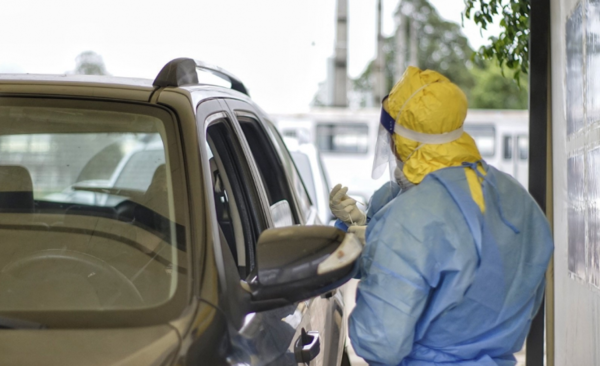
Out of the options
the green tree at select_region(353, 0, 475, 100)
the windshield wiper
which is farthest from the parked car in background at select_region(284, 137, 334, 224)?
the green tree at select_region(353, 0, 475, 100)

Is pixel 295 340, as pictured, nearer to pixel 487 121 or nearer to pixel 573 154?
pixel 573 154

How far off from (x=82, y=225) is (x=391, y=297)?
0.93m

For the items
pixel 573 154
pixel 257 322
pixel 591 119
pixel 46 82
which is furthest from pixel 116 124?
pixel 573 154

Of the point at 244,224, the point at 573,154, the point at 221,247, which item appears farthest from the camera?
the point at 573,154

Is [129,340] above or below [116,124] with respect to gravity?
below

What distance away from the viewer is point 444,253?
248 centimetres

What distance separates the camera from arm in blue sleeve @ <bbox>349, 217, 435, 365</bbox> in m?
A: 2.45

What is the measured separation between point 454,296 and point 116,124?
116 cm

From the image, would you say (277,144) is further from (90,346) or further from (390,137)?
(90,346)

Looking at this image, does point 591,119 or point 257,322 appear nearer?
point 257,322

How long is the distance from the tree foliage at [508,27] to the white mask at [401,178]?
7.34 ft

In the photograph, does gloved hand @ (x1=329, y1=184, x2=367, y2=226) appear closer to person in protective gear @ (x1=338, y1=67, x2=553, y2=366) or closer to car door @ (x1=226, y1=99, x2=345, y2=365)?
car door @ (x1=226, y1=99, x2=345, y2=365)

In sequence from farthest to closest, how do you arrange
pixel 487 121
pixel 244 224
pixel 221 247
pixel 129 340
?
1. pixel 487 121
2. pixel 244 224
3. pixel 221 247
4. pixel 129 340

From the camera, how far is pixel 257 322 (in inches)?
94.1
